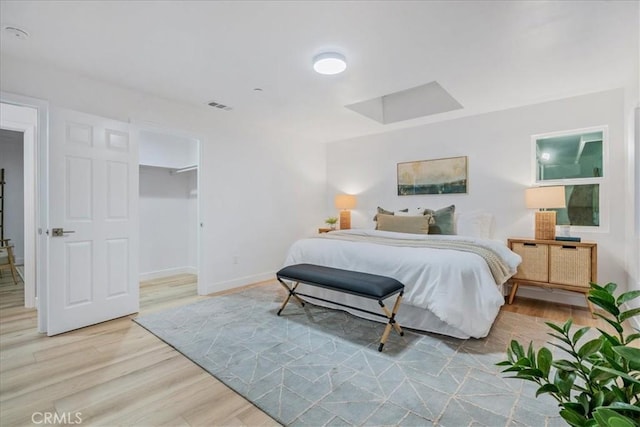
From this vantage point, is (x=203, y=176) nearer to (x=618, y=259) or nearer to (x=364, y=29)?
(x=364, y=29)

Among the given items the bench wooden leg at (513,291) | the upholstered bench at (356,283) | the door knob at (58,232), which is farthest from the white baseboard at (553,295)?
the door knob at (58,232)

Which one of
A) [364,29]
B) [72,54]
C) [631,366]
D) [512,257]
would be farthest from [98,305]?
[512,257]

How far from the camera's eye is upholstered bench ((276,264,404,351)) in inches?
93.8

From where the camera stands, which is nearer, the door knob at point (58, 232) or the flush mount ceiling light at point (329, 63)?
the flush mount ceiling light at point (329, 63)

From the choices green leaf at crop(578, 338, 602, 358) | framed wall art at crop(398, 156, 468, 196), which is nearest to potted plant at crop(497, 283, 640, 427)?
green leaf at crop(578, 338, 602, 358)

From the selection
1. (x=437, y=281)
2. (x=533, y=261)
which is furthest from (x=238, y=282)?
(x=533, y=261)

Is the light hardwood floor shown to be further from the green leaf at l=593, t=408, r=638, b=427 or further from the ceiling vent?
the ceiling vent

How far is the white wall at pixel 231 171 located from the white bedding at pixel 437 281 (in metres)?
1.71

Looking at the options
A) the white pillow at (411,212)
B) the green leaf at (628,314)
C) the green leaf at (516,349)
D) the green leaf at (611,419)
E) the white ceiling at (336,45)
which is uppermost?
the white ceiling at (336,45)

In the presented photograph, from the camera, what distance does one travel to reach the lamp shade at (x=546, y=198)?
3.29 meters

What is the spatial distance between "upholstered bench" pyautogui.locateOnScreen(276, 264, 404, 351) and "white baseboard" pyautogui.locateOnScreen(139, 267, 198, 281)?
278cm

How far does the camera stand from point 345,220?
17.6ft

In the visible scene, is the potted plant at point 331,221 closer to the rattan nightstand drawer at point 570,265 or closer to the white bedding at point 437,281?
the white bedding at point 437,281

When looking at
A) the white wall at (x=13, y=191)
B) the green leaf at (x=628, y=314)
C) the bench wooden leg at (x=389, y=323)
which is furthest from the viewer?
the white wall at (x=13, y=191)
